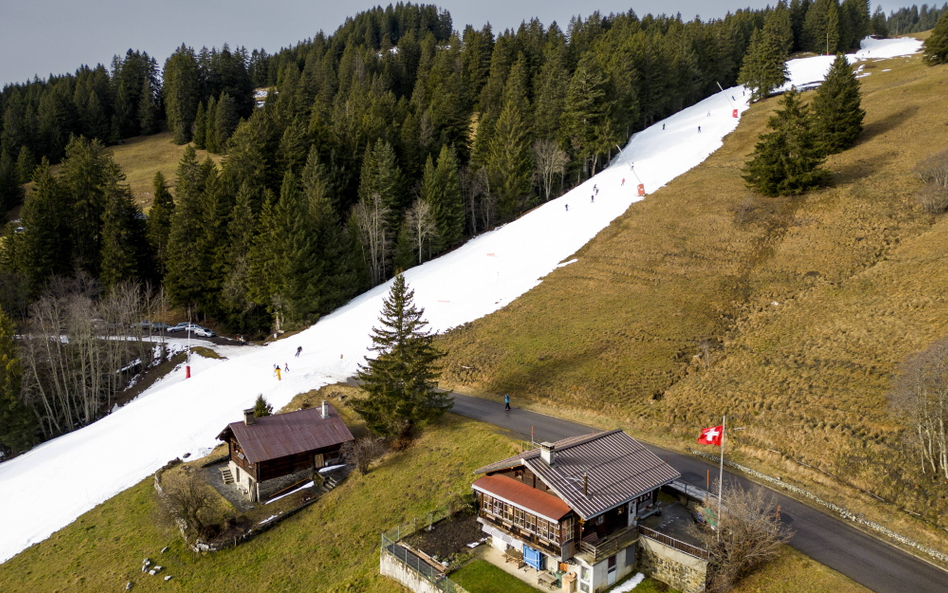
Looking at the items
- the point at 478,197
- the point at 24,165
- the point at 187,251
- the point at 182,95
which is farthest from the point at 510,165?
the point at 24,165

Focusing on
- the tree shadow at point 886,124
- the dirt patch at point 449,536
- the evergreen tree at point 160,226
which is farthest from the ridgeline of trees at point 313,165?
the dirt patch at point 449,536

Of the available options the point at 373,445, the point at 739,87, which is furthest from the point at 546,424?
the point at 739,87

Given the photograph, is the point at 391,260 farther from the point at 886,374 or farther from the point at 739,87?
the point at 739,87

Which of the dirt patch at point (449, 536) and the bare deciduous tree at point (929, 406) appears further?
the dirt patch at point (449, 536)

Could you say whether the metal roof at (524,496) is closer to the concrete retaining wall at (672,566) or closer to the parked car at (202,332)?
the concrete retaining wall at (672,566)

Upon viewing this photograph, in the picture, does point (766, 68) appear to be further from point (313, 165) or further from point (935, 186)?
point (313, 165)

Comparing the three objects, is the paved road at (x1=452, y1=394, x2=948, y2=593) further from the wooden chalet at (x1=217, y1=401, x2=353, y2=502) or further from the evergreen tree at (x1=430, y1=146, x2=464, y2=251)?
the evergreen tree at (x1=430, y1=146, x2=464, y2=251)

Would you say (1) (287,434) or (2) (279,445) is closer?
(2) (279,445)
